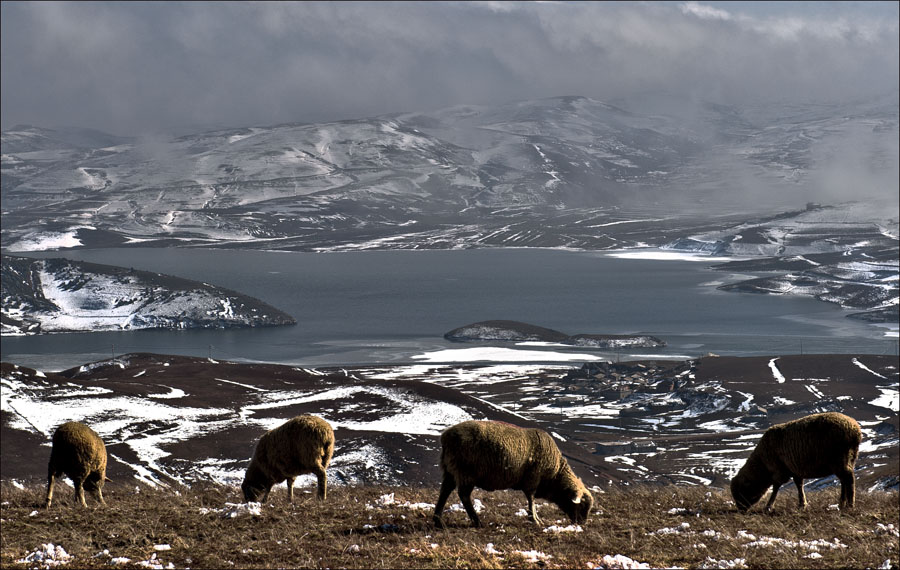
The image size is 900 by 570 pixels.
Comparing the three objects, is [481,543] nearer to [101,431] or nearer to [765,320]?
[101,431]

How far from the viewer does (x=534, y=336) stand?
155500 mm

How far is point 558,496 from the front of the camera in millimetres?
13953

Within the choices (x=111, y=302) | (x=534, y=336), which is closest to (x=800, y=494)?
(x=534, y=336)

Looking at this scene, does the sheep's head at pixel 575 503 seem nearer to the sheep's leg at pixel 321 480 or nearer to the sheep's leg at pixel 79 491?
the sheep's leg at pixel 321 480

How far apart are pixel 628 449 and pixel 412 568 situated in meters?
58.7

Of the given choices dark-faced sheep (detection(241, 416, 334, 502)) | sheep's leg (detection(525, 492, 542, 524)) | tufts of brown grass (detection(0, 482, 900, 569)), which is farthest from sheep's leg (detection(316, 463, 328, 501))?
sheep's leg (detection(525, 492, 542, 524))

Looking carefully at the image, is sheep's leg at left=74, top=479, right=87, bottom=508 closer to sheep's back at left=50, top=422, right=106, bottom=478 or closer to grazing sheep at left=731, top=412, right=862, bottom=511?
sheep's back at left=50, top=422, right=106, bottom=478

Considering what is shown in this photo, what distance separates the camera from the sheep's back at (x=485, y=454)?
Answer: 42.6ft

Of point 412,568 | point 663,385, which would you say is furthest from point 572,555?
point 663,385

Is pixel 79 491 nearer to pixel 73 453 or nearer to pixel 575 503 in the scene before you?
pixel 73 453

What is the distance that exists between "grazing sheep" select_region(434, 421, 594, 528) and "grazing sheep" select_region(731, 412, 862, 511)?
150 inches

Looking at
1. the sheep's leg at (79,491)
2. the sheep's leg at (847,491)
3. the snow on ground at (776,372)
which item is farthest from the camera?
the snow on ground at (776,372)

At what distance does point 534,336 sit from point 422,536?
144 m

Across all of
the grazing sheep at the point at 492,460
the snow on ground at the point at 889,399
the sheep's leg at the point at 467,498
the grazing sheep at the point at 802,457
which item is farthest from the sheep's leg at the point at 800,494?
the snow on ground at the point at 889,399
